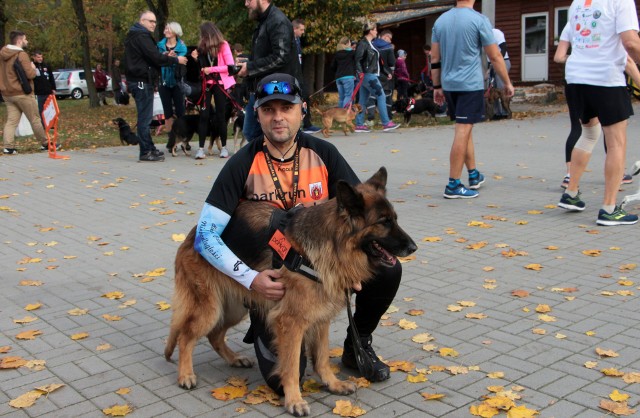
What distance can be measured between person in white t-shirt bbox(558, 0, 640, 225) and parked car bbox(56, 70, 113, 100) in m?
47.4

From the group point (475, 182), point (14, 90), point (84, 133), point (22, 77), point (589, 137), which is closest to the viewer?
point (589, 137)

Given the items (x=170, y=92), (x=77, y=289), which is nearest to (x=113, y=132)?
(x=170, y=92)

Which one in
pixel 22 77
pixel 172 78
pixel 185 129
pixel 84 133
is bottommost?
pixel 84 133

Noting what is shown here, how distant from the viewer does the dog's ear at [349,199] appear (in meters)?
3.08

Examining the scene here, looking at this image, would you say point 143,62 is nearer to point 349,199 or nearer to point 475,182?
point 475,182

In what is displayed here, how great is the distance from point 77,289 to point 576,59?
17.3 feet

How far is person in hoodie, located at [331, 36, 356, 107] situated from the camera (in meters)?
17.6

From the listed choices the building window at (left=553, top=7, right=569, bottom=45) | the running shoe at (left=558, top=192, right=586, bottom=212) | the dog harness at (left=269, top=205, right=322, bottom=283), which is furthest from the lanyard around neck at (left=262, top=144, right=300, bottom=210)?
the building window at (left=553, top=7, right=569, bottom=45)

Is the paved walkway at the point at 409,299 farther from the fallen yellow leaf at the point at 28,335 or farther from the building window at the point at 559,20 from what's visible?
the building window at the point at 559,20

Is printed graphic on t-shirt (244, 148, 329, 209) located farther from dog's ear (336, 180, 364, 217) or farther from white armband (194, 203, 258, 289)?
dog's ear (336, 180, 364, 217)

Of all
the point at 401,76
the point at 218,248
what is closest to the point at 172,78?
the point at 218,248

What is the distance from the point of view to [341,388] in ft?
12.1

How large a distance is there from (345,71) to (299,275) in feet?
48.9

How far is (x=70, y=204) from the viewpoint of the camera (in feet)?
30.6
